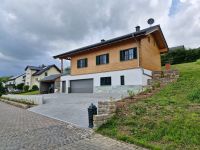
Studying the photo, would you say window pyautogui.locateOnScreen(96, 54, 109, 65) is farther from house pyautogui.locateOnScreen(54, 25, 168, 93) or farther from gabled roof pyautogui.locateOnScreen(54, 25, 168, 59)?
gabled roof pyautogui.locateOnScreen(54, 25, 168, 59)

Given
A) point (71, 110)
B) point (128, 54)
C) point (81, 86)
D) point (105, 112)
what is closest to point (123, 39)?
point (128, 54)

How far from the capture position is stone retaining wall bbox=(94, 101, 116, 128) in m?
9.45

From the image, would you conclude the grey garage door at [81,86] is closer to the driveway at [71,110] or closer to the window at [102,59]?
the window at [102,59]

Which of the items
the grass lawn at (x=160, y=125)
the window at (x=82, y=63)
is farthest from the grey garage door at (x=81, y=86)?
the grass lawn at (x=160, y=125)

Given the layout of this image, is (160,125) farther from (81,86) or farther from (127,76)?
(81,86)

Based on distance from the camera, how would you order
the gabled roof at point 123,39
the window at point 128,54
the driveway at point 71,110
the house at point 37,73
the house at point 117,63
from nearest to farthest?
the driveway at point 71,110 → the gabled roof at point 123,39 → the house at point 117,63 → the window at point 128,54 → the house at point 37,73

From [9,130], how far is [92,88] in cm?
1794

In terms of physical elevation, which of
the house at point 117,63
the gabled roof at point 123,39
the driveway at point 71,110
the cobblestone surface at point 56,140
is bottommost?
the cobblestone surface at point 56,140

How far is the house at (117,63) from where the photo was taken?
22344 millimetres

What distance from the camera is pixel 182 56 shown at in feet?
128

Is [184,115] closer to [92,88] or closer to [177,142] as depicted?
[177,142]

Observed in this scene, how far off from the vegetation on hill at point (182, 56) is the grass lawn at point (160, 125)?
29.4 meters

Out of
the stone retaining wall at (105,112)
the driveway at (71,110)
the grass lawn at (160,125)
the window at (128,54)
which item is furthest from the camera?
the window at (128,54)

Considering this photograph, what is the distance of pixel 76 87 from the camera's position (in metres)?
29.8
